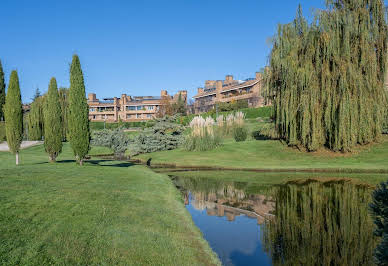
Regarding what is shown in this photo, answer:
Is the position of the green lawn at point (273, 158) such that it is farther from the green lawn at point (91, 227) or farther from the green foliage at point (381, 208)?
the green foliage at point (381, 208)

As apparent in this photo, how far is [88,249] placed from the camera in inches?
205

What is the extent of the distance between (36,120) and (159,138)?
17.7 meters

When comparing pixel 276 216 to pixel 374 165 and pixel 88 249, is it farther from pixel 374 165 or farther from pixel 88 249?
pixel 374 165

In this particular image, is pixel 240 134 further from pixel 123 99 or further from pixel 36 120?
pixel 123 99

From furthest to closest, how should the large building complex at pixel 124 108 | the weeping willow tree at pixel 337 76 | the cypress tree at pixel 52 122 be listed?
the large building complex at pixel 124 108 < the weeping willow tree at pixel 337 76 < the cypress tree at pixel 52 122

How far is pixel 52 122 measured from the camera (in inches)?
704

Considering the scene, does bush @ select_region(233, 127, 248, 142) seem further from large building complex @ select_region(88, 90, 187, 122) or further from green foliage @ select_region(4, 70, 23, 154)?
large building complex @ select_region(88, 90, 187, 122)

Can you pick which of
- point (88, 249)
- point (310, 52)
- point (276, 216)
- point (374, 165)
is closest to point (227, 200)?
point (276, 216)

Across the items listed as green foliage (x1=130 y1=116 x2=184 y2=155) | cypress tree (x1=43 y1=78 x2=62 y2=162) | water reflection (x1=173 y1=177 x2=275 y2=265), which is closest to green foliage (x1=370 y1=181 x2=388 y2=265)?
water reflection (x1=173 y1=177 x2=275 y2=265)

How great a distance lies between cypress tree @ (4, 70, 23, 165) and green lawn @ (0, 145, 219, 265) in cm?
784

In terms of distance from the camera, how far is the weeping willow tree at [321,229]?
631cm

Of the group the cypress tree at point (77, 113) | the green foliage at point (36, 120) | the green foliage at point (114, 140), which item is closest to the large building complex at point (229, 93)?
the green foliage at point (114, 140)

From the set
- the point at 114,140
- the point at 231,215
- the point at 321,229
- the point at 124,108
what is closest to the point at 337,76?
the point at 231,215

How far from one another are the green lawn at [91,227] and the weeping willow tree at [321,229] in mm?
1663
